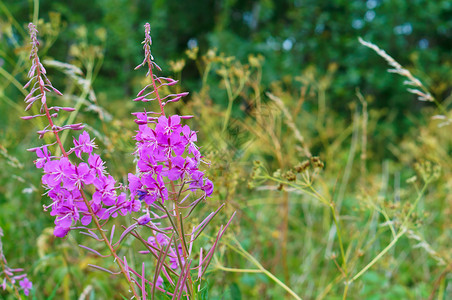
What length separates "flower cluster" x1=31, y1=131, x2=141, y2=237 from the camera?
0.88m

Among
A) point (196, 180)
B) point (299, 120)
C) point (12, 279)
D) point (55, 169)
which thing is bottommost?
point (299, 120)

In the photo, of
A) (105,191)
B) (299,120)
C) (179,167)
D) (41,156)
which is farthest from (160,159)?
(299,120)

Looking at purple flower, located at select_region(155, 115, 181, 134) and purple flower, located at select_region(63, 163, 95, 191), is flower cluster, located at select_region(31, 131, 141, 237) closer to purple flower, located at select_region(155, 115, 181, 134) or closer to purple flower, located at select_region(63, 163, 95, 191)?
purple flower, located at select_region(63, 163, 95, 191)

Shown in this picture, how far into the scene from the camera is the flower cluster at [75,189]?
88cm

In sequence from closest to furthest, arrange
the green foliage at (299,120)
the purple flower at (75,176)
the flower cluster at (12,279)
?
the purple flower at (75,176) → the flower cluster at (12,279) → the green foliage at (299,120)

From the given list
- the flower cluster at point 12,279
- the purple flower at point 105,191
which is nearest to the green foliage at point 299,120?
the flower cluster at point 12,279

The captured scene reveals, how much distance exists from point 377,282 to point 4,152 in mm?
2140

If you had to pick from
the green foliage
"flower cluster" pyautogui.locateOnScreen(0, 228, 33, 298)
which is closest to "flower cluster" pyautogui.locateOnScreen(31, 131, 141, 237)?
"flower cluster" pyautogui.locateOnScreen(0, 228, 33, 298)

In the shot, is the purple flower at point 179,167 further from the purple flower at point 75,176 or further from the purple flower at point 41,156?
the purple flower at point 41,156

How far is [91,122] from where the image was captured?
4.09 metres

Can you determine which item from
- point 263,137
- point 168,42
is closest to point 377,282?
point 263,137

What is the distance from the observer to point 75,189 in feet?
2.94

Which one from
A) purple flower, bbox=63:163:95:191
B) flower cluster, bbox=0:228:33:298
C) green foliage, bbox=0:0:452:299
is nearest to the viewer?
purple flower, bbox=63:163:95:191

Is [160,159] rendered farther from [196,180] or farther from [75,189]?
[75,189]
